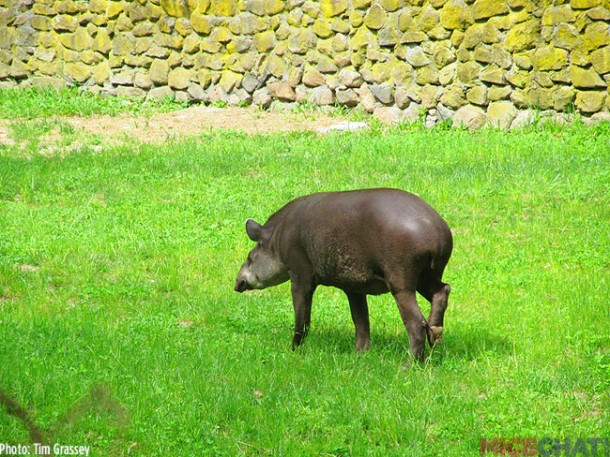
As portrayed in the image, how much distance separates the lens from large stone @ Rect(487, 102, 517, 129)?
1476 cm

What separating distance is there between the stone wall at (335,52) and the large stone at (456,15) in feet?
0.07

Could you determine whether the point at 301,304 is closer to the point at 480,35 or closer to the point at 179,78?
the point at 480,35

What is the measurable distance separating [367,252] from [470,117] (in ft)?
29.8

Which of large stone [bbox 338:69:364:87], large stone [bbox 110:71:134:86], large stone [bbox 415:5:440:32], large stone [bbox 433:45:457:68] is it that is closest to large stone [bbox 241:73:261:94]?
large stone [bbox 338:69:364:87]

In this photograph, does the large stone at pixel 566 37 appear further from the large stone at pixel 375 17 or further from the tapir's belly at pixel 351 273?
the tapir's belly at pixel 351 273

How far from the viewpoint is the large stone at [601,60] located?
1392 cm

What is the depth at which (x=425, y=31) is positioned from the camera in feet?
A: 51.6

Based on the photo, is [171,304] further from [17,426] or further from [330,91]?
[330,91]

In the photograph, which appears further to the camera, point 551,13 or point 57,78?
point 57,78

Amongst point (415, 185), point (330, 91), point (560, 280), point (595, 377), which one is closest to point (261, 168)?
point (415, 185)

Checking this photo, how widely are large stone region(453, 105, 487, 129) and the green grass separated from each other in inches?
215

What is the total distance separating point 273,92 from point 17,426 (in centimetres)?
1250

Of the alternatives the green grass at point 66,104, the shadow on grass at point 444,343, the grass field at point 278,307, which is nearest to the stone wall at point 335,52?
the green grass at point 66,104

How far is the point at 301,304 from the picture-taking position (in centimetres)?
718
